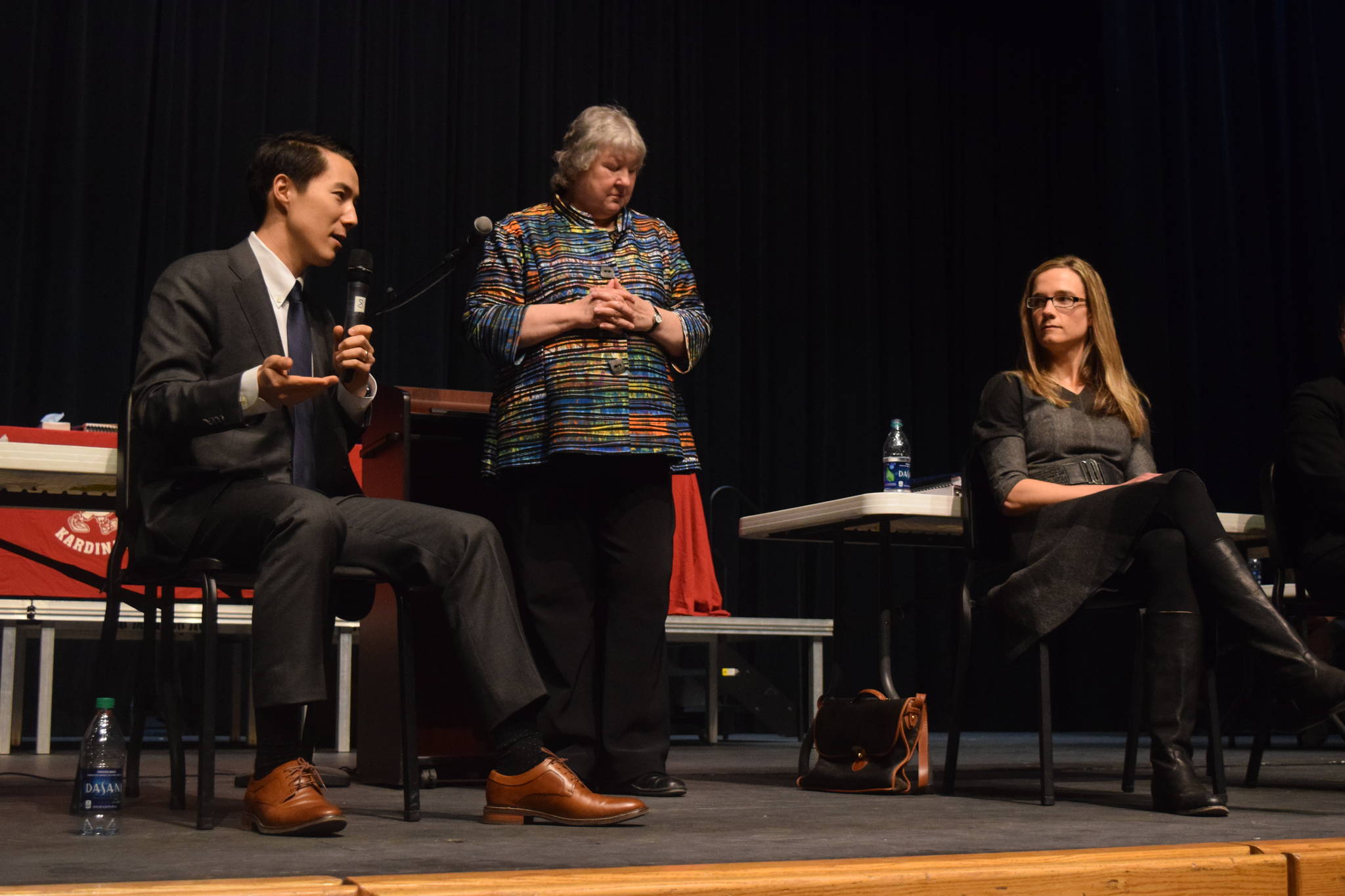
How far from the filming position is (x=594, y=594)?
254cm

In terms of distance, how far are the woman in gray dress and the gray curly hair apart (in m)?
0.85

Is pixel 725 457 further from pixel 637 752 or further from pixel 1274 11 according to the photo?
pixel 637 752

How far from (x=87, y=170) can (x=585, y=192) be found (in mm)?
3489

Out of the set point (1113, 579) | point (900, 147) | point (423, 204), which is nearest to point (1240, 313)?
point (900, 147)

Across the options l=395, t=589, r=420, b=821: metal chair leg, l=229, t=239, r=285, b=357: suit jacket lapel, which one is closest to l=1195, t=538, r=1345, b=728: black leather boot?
l=395, t=589, r=420, b=821: metal chair leg

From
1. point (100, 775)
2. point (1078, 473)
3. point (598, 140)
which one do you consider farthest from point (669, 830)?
point (598, 140)

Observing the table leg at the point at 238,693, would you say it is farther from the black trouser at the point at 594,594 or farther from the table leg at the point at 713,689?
the black trouser at the point at 594,594

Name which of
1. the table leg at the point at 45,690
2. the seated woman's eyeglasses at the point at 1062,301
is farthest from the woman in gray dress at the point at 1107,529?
the table leg at the point at 45,690

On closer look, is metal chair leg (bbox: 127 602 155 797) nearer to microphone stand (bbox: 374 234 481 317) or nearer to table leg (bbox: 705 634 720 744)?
microphone stand (bbox: 374 234 481 317)

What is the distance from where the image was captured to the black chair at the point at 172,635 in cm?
187

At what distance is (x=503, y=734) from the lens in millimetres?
1945

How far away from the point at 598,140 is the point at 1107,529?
1154mm

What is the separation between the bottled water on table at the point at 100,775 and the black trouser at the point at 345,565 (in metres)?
0.26

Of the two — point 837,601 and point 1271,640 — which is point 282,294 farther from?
point 1271,640
